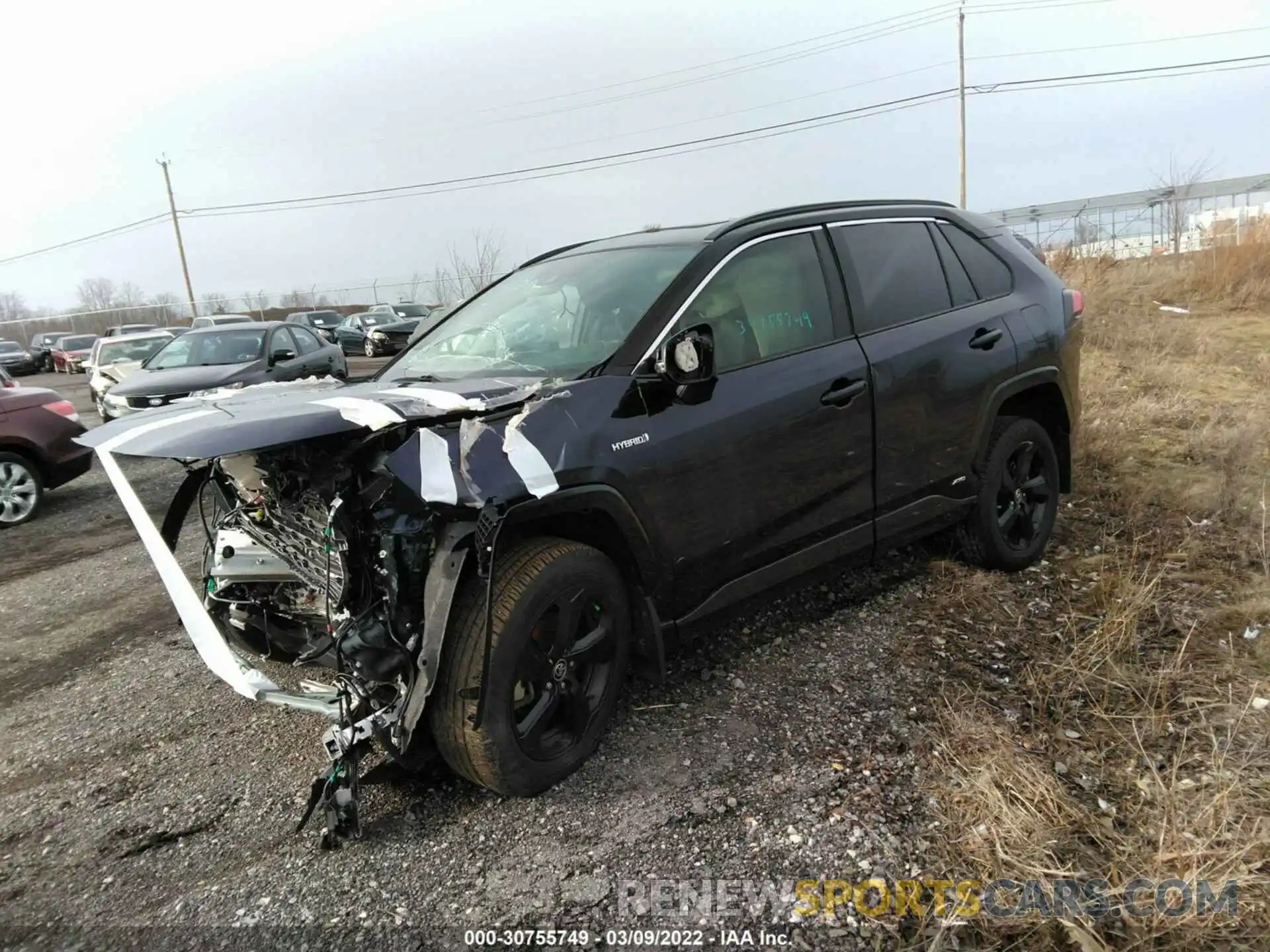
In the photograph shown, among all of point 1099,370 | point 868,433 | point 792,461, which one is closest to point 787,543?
point 792,461

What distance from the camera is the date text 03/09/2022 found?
2131 millimetres

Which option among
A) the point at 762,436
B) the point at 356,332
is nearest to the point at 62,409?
the point at 762,436

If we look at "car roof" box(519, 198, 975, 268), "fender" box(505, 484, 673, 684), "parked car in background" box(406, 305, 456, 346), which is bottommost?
"fender" box(505, 484, 673, 684)

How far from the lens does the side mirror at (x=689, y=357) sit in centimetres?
276

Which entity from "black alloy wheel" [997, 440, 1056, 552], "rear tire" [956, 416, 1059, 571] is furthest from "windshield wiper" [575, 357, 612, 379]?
"black alloy wheel" [997, 440, 1056, 552]

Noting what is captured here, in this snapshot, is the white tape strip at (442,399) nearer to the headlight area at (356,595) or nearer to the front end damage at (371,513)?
the front end damage at (371,513)

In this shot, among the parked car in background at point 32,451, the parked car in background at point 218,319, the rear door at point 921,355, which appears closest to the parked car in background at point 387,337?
the parked car in background at point 218,319

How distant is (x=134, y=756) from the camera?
3.17 metres

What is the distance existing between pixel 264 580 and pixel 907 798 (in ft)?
7.47

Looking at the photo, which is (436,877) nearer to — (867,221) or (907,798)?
(907,798)

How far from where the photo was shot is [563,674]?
108 inches

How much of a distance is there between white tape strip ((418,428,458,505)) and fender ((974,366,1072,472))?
273 centimetres

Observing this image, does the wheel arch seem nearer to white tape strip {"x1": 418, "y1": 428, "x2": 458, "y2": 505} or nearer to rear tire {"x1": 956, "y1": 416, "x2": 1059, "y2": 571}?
rear tire {"x1": 956, "y1": 416, "x2": 1059, "y2": 571}

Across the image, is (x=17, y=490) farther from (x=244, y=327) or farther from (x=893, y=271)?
(x=893, y=271)
